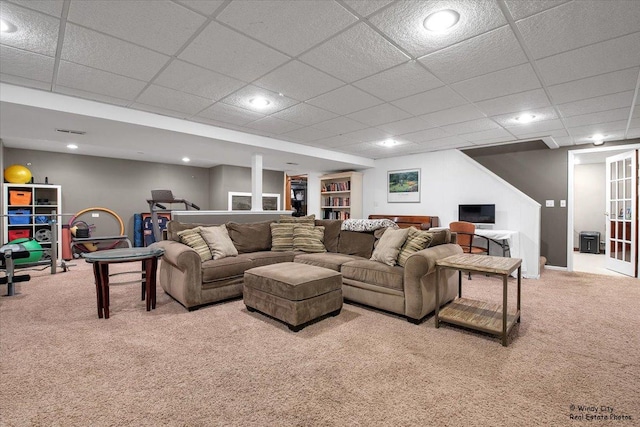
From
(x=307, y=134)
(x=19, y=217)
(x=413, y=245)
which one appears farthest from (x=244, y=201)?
(x=413, y=245)

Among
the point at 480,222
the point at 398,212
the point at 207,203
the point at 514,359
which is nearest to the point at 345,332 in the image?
the point at 514,359

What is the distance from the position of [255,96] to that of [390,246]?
2216 millimetres

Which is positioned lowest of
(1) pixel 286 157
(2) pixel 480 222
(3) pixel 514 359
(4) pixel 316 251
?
(3) pixel 514 359

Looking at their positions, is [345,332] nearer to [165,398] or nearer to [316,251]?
[165,398]

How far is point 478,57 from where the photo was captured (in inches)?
97.6

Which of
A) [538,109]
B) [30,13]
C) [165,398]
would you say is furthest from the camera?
[538,109]

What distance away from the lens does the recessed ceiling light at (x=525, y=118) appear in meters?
3.96

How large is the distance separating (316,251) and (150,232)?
5.46 metres

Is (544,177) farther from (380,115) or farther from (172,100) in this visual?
(172,100)

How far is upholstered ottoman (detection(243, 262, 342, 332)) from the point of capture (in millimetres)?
2654

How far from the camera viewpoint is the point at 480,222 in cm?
579

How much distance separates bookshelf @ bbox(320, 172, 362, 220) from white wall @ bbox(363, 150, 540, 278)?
0.77 ft

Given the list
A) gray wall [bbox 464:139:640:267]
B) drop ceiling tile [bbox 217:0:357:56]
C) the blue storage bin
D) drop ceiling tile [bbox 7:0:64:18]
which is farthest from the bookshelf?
the blue storage bin

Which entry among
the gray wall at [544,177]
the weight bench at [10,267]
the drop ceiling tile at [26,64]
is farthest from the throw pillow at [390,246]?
the weight bench at [10,267]
